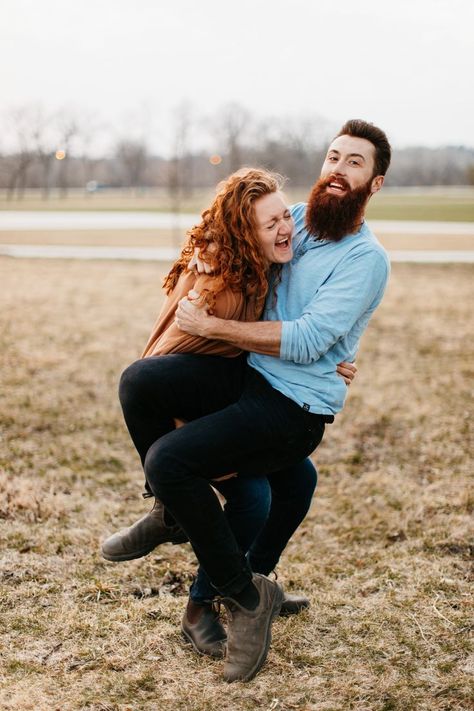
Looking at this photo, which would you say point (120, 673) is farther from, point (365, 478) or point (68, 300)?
point (68, 300)

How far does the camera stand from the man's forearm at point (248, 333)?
8.48 feet

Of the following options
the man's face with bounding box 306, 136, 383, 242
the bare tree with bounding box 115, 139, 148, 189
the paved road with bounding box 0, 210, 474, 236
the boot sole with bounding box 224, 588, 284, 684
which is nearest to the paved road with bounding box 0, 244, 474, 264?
the paved road with bounding box 0, 210, 474, 236

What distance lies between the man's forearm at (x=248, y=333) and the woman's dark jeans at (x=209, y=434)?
0.52 feet

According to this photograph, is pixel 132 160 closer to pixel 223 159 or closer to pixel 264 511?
pixel 223 159

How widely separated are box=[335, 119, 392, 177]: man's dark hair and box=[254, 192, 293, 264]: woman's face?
1.45 feet

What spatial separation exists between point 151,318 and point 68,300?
2080mm

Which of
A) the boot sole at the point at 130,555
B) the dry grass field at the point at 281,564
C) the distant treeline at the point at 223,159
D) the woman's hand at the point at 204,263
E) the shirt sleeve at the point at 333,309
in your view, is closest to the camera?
the shirt sleeve at the point at 333,309

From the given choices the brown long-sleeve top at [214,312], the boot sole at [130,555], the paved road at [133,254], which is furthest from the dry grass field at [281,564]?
the paved road at [133,254]

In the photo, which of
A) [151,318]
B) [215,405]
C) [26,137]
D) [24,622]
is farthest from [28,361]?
[26,137]

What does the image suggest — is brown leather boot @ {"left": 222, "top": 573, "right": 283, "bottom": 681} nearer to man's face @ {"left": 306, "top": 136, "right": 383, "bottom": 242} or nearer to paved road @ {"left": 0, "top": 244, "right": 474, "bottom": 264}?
man's face @ {"left": 306, "top": 136, "right": 383, "bottom": 242}

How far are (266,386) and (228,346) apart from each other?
0.21 m

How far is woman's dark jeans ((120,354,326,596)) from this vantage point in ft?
8.39

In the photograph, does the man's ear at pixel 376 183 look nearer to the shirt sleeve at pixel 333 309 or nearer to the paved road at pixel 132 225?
the shirt sleeve at pixel 333 309

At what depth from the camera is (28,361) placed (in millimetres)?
8039
